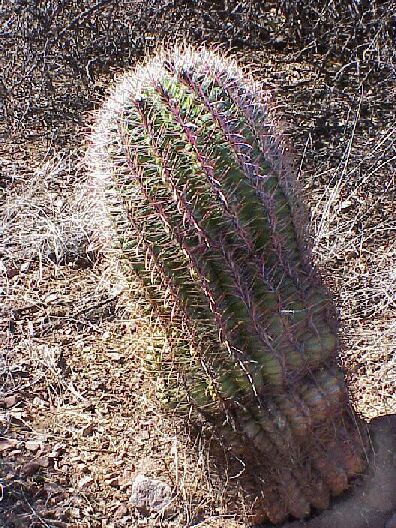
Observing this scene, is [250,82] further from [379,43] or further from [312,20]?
[312,20]

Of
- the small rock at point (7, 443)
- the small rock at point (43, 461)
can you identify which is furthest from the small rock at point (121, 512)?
the small rock at point (7, 443)

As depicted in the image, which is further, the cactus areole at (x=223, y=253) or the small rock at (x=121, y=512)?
the small rock at (x=121, y=512)

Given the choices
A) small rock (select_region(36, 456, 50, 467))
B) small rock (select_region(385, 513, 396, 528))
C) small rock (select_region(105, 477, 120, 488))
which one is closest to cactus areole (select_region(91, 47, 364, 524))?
small rock (select_region(385, 513, 396, 528))

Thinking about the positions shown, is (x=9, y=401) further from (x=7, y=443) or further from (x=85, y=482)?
(x=85, y=482)

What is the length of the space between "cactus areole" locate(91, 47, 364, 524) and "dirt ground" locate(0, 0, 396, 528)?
0.44 ft

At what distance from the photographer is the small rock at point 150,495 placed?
2.21 m

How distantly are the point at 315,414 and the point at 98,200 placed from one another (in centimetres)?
72

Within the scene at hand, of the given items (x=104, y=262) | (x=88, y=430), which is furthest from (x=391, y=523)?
(x=104, y=262)

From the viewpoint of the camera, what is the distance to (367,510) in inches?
79.8

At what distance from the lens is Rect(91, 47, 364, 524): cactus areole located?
1.65 meters

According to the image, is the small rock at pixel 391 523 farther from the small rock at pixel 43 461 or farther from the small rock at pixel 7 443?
the small rock at pixel 7 443

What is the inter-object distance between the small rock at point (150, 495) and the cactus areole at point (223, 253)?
419 millimetres

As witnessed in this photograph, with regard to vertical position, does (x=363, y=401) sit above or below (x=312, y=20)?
below

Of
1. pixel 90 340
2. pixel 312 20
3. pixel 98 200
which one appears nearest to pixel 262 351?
pixel 98 200
